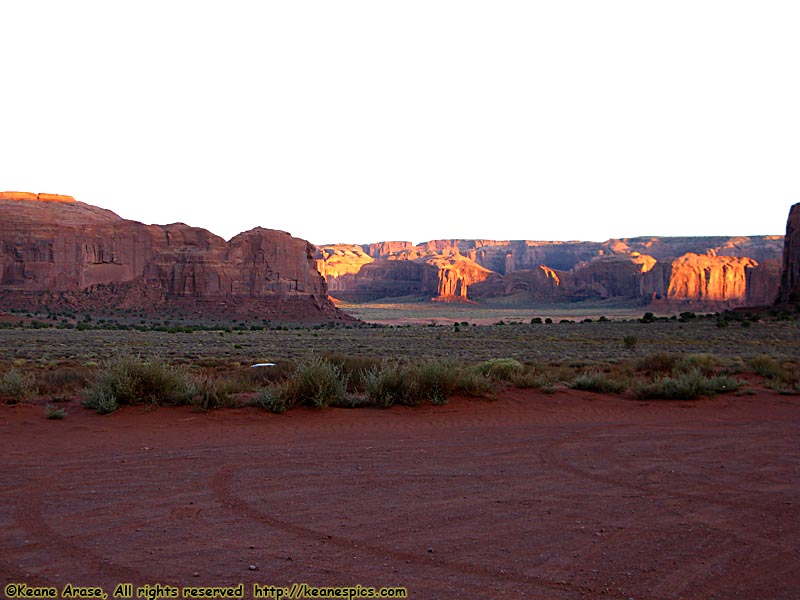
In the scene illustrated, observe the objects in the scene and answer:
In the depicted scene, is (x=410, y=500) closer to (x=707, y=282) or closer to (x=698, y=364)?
(x=698, y=364)

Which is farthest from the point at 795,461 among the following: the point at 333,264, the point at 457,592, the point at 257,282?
the point at 333,264

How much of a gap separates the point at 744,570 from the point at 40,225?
244 ft

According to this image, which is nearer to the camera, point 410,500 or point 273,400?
point 410,500

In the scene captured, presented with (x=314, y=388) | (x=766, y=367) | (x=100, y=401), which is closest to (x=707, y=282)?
(x=766, y=367)

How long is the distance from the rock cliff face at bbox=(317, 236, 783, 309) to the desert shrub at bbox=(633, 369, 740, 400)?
3135 inches

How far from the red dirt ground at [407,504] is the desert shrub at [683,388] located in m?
2.18

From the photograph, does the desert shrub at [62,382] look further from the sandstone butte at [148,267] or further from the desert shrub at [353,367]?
the sandstone butte at [148,267]

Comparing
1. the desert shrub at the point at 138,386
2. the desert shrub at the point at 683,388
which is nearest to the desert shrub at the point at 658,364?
the desert shrub at the point at 683,388

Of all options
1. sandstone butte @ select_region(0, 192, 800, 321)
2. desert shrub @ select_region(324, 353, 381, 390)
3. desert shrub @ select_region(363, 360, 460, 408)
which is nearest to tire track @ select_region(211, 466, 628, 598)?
desert shrub @ select_region(363, 360, 460, 408)

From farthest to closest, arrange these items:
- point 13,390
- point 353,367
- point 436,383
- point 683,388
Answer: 1. point 353,367
2. point 683,388
3. point 436,383
4. point 13,390

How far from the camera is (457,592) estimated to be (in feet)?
13.8

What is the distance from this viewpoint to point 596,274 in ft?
A: 449

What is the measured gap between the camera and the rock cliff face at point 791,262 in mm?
53875

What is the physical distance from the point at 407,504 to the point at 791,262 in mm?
59298
